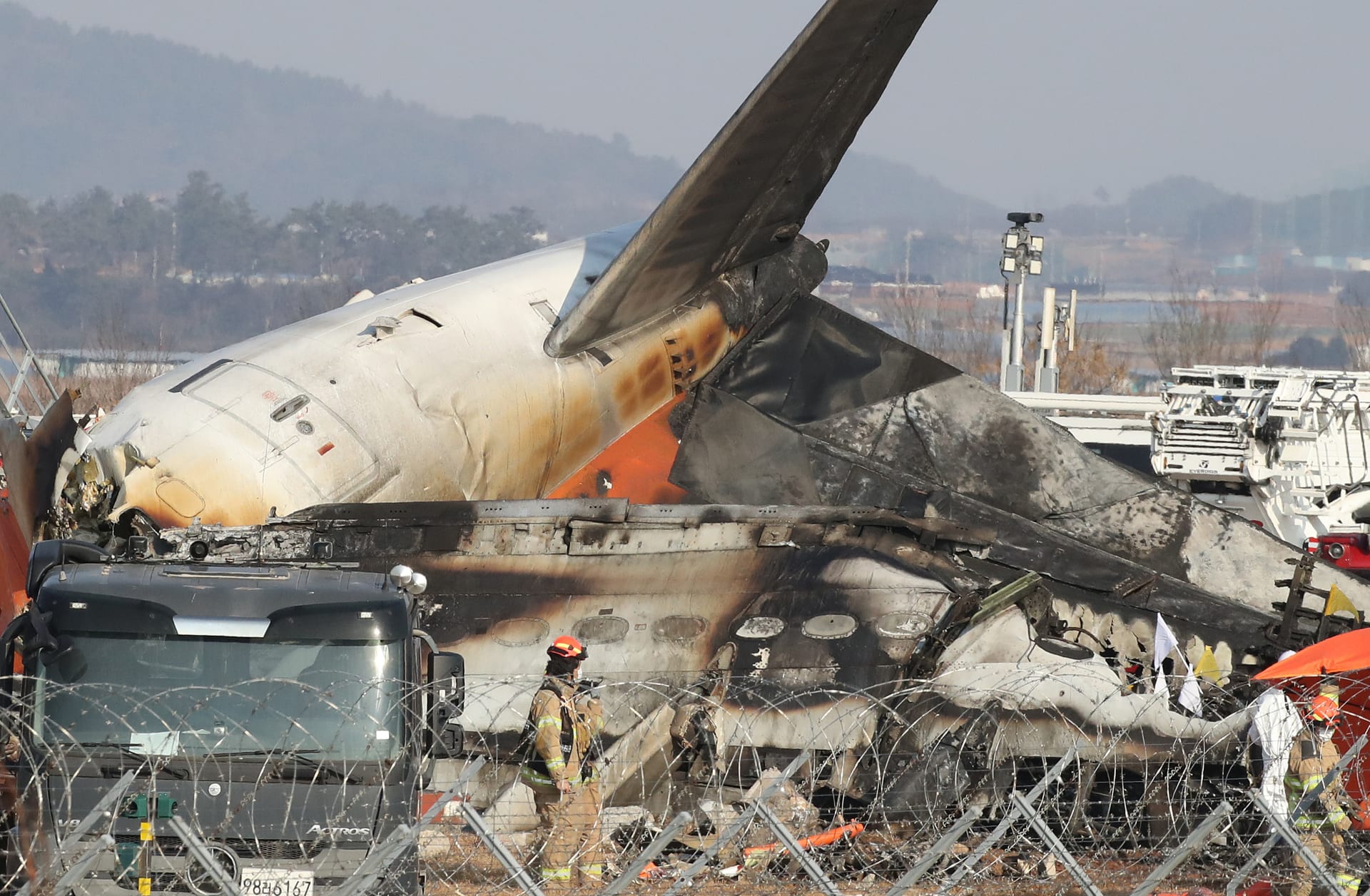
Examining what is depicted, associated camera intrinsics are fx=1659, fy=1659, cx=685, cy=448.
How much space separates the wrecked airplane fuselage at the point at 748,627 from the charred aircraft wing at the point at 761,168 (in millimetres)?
4593

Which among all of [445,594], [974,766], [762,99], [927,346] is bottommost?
[927,346]

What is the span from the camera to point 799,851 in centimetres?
829

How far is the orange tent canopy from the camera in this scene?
1192cm

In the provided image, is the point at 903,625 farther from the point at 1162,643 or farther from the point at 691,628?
the point at 1162,643

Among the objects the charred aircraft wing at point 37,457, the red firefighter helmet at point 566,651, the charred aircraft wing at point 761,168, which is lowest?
the red firefighter helmet at point 566,651

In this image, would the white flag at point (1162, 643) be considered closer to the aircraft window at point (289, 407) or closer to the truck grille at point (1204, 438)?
the aircraft window at point (289, 407)

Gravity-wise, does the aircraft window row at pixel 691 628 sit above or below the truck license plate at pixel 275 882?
below

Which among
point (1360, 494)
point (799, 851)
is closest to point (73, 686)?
point (799, 851)

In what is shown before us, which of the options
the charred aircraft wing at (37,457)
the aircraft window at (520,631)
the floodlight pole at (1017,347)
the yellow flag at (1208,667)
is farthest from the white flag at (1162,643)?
the floodlight pole at (1017,347)

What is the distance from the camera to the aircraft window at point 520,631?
14188mm

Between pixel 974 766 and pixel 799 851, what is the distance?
196 inches

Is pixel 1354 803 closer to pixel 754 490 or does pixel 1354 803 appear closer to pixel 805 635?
pixel 805 635

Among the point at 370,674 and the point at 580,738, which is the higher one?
the point at 370,674

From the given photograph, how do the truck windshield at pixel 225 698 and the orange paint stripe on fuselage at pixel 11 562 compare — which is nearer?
the truck windshield at pixel 225 698
